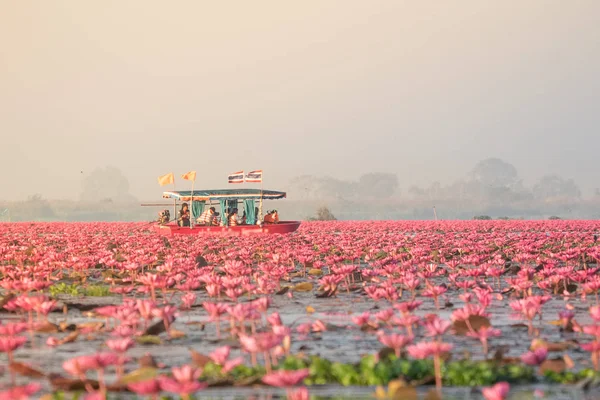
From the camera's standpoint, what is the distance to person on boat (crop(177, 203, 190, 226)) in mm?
31561

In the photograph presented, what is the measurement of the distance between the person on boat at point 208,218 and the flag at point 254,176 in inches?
106

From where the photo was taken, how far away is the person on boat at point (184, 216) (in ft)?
104

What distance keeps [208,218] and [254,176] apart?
130 inches

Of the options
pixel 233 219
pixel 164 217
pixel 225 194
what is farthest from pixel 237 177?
pixel 164 217

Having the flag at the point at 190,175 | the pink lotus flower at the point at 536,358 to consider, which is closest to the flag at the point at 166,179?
the flag at the point at 190,175

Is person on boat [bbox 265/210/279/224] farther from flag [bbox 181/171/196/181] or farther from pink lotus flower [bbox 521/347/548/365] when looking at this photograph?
pink lotus flower [bbox 521/347/548/365]

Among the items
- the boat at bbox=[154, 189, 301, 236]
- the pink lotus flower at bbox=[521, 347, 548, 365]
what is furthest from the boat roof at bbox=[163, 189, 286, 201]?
the pink lotus flower at bbox=[521, 347, 548, 365]

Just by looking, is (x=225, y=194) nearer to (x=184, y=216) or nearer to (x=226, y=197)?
(x=226, y=197)

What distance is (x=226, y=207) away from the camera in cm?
3159

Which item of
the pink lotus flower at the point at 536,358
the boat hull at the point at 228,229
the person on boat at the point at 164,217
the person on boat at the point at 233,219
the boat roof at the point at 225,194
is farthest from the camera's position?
the person on boat at the point at 164,217

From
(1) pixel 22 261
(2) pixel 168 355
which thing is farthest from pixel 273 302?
(1) pixel 22 261

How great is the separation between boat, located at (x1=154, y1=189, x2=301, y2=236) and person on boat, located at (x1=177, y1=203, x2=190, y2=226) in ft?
0.94

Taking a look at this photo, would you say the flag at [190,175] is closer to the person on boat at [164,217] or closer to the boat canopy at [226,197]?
the boat canopy at [226,197]

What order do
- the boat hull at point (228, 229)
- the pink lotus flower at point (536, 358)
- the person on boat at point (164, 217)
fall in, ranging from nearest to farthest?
the pink lotus flower at point (536, 358) → the boat hull at point (228, 229) → the person on boat at point (164, 217)
